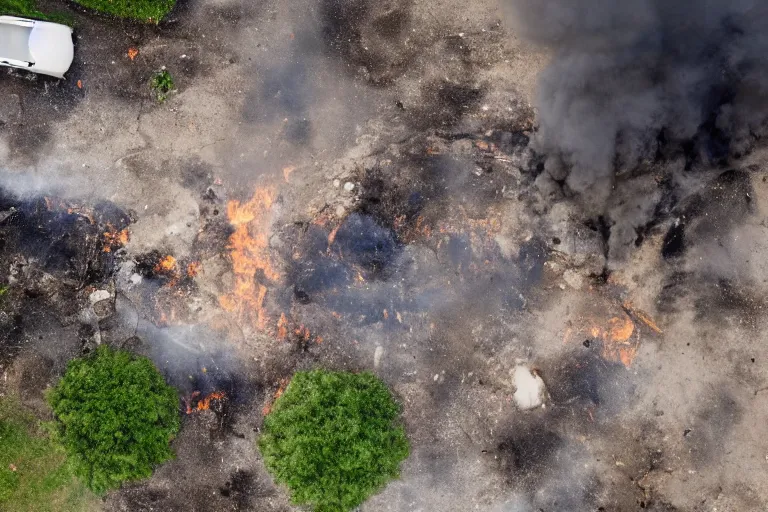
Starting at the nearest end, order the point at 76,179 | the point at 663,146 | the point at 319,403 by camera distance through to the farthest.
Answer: the point at 319,403 < the point at 663,146 < the point at 76,179

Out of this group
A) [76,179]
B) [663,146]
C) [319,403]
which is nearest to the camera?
[319,403]

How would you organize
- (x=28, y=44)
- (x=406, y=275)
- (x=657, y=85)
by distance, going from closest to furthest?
(x=657, y=85)
(x=28, y=44)
(x=406, y=275)

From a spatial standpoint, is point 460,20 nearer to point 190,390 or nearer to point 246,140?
point 246,140

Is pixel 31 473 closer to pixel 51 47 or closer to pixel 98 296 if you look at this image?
pixel 98 296

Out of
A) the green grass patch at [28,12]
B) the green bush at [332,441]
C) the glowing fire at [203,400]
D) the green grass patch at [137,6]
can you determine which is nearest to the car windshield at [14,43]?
the green grass patch at [28,12]

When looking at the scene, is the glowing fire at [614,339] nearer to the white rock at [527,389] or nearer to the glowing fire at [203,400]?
the white rock at [527,389]

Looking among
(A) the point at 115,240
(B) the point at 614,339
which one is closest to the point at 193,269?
(A) the point at 115,240

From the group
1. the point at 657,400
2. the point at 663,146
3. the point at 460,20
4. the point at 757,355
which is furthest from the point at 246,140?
the point at 757,355

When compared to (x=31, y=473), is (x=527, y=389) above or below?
above
